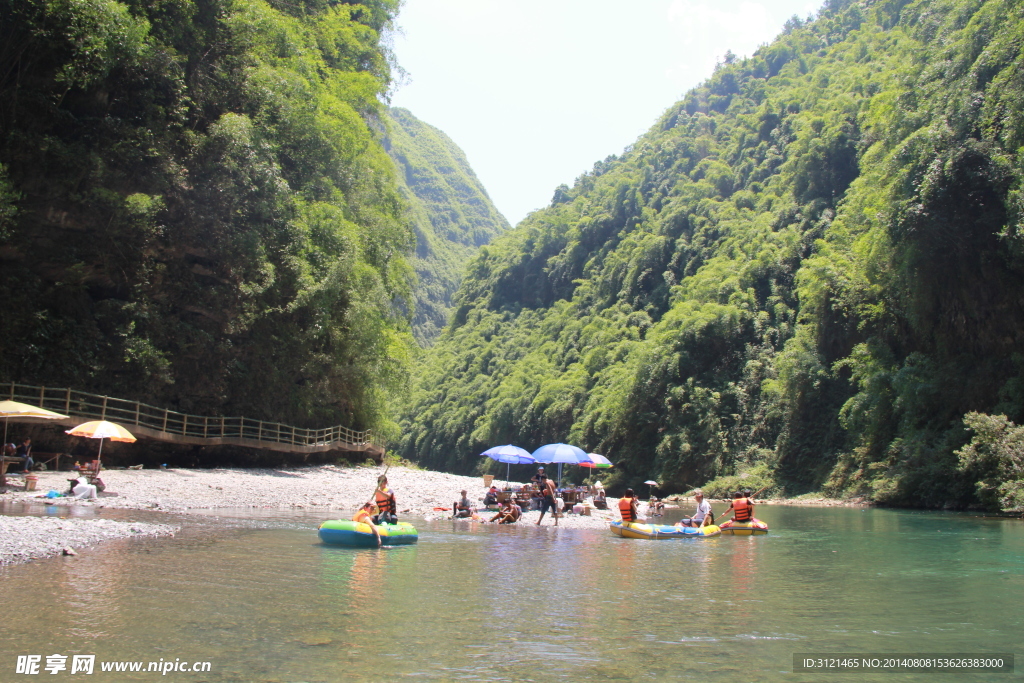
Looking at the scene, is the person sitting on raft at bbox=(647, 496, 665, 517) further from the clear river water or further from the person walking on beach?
the person walking on beach

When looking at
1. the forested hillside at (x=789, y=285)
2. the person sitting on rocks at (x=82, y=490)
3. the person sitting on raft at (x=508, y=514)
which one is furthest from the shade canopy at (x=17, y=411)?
the forested hillside at (x=789, y=285)

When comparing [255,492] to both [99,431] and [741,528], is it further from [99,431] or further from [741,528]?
[741,528]

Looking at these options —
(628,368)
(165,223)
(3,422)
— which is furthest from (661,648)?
(628,368)

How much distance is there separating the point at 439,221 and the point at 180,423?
508ft

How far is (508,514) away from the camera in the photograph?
1830cm

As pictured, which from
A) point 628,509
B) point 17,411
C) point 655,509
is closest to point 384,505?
point 628,509

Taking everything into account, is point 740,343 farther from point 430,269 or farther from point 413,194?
point 413,194

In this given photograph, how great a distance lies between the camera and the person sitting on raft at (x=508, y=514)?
18.3 m

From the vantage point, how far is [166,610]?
740cm

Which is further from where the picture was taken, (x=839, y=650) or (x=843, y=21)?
(x=843, y=21)

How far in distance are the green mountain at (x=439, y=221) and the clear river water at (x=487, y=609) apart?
394 feet

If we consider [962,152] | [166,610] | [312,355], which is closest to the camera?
[166,610]

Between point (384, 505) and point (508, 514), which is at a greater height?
point (384, 505)

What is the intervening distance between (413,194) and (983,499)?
15767 centimetres
